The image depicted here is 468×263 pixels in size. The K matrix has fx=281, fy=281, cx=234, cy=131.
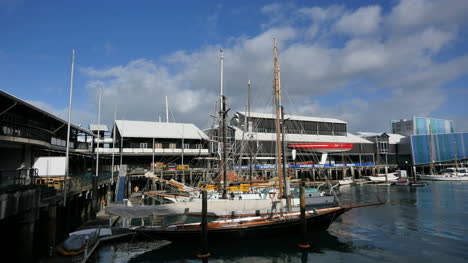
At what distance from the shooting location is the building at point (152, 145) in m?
64.7

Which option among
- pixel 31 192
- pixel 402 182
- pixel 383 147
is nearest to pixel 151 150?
pixel 31 192

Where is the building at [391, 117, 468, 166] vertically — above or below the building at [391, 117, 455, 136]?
below

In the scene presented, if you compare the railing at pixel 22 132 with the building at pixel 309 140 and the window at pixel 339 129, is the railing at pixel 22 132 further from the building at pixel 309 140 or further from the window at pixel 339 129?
the window at pixel 339 129

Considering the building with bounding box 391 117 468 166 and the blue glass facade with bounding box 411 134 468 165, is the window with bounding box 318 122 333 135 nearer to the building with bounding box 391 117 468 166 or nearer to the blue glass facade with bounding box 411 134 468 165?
the building with bounding box 391 117 468 166

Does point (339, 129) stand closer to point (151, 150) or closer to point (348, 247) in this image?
point (151, 150)

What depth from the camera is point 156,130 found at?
7006cm

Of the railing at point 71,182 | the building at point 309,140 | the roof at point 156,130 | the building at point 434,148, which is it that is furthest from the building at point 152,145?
the building at point 434,148

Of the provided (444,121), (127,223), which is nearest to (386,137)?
(127,223)

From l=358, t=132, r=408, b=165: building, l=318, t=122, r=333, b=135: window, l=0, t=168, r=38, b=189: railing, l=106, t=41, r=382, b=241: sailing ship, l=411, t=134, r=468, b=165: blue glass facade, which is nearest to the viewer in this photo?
l=0, t=168, r=38, b=189: railing

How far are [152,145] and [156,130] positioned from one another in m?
4.37

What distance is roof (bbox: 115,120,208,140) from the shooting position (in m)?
65.9

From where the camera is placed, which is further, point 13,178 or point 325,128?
point 325,128

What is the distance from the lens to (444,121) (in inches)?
7618

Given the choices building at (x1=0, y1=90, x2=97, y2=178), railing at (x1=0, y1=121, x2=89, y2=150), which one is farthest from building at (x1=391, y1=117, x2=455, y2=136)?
railing at (x1=0, y1=121, x2=89, y2=150)
